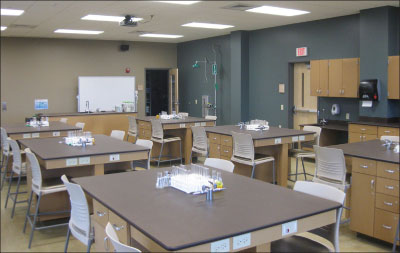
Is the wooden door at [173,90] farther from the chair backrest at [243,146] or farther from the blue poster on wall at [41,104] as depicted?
the chair backrest at [243,146]

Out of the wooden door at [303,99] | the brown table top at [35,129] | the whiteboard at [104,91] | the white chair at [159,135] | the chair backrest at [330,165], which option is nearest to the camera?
the chair backrest at [330,165]

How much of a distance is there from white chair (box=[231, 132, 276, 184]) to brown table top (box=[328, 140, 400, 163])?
48.7 inches

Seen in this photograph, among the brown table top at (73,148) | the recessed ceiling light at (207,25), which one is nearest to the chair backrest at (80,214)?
the brown table top at (73,148)

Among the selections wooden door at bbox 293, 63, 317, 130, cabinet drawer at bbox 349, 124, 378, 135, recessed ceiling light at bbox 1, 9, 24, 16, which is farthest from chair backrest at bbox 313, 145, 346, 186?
recessed ceiling light at bbox 1, 9, 24, 16

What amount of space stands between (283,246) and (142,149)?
227 centimetres

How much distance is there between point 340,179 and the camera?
4.24 metres

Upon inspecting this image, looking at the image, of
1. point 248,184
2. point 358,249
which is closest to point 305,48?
point 358,249

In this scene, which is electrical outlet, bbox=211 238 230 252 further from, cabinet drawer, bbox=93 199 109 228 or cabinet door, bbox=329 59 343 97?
cabinet door, bbox=329 59 343 97

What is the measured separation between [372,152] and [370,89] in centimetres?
309

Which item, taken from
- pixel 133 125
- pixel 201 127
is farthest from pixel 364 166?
pixel 133 125

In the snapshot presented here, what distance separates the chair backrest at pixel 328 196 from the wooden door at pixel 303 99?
19.0 feet

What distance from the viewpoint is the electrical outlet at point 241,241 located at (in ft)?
6.96

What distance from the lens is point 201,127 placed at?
6.60 meters

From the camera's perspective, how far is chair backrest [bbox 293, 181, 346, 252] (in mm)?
2654
